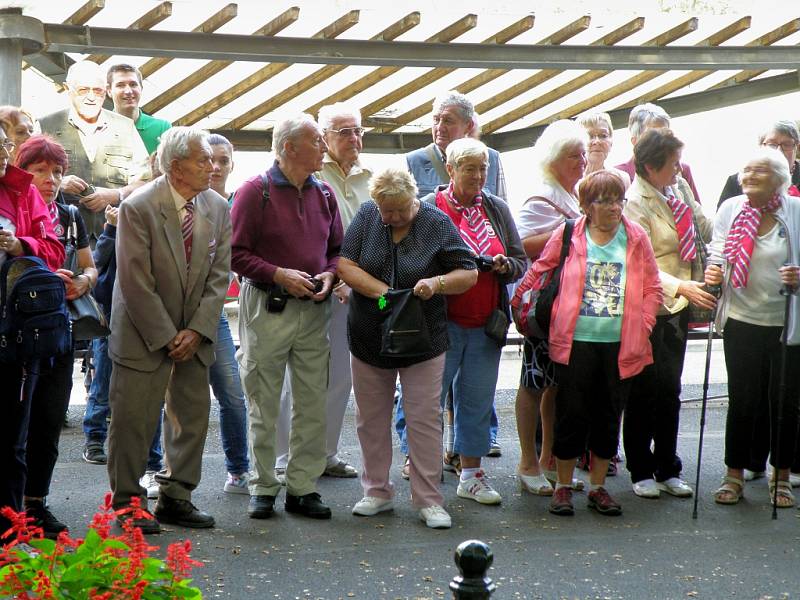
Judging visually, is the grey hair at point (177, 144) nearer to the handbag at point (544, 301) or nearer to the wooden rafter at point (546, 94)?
the handbag at point (544, 301)

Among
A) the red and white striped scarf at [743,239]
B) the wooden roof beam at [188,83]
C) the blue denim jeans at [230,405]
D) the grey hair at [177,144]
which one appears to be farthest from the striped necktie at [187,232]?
the wooden roof beam at [188,83]

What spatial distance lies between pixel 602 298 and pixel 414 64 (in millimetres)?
4215

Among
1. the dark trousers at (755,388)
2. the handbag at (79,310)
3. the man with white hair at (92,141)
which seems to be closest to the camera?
the handbag at (79,310)

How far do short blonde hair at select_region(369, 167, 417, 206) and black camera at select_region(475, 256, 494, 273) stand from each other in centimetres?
51

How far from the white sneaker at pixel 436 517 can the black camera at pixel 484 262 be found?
1.18m

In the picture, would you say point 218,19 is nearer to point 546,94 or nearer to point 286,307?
point 286,307

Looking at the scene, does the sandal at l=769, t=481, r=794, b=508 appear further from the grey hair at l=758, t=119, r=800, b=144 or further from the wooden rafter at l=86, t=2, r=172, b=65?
the wooden rafter at l=86, t=2, r=172, b=65

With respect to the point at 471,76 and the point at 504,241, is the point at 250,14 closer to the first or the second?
the point at 471,76

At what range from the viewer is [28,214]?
477 centimetres

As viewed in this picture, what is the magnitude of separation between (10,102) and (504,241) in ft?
13.5

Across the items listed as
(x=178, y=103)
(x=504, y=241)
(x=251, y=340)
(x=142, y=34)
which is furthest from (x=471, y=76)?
(x=251, y=340)

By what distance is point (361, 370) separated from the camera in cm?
544

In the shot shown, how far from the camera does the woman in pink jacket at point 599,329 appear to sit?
5547mm

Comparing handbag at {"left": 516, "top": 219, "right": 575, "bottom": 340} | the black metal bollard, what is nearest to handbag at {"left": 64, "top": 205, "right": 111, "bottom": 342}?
handbag at {"left": 516, "top": 219, "right": 575, "bottom": 340}
